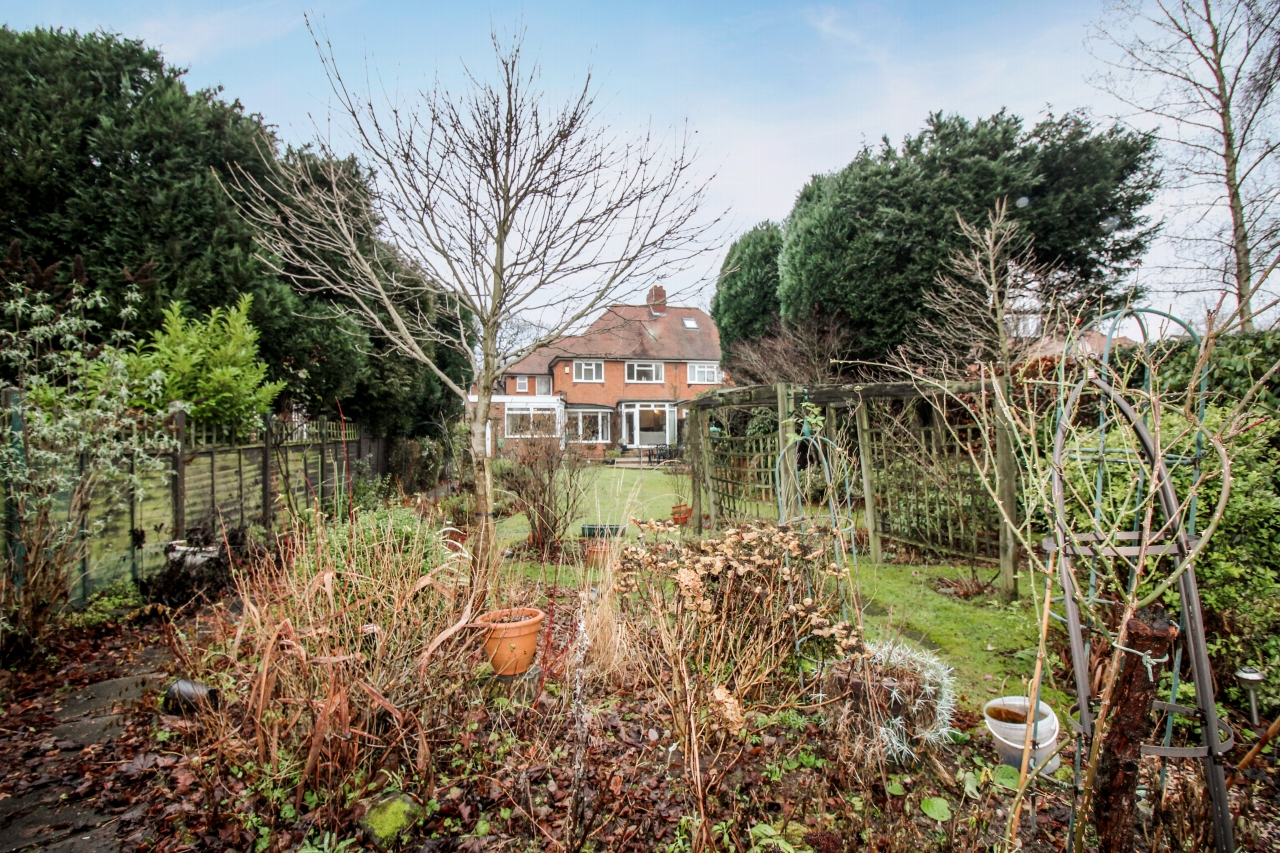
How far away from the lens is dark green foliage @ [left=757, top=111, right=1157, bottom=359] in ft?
31.1

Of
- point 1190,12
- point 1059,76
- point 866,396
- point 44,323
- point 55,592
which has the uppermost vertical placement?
point 1190,12

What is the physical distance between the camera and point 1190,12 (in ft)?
28.1

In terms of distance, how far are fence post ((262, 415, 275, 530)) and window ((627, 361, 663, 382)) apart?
23321mm

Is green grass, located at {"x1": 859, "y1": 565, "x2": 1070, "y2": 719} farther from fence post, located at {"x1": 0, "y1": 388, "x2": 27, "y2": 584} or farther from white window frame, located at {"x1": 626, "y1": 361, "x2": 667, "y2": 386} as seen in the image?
white window frame, located at {"x1": 626, "y1": 361, "x2": 667, "y2": 386}

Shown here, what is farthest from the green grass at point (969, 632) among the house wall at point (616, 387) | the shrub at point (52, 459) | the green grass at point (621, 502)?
the house wall at point (616, 387)

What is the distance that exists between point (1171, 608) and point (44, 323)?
771 centimetres

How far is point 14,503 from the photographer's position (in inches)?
151

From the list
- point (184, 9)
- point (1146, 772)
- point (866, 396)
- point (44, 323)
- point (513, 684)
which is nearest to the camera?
point (1146, 772)

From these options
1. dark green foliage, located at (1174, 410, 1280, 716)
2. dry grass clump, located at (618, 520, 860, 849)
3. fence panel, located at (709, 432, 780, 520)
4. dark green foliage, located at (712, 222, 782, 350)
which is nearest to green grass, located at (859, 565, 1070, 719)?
dry grass clump, located at (618, 520, 860, 849)

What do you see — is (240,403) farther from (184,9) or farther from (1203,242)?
(1203,242)

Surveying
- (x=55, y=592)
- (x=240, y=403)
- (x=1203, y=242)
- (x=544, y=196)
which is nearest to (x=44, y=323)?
(x=240, y=403)

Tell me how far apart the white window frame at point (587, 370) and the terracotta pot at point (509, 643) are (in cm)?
2585

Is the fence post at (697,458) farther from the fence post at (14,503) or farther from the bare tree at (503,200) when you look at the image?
the fence post at (14,503)

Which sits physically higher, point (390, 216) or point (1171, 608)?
point (390, 216)
